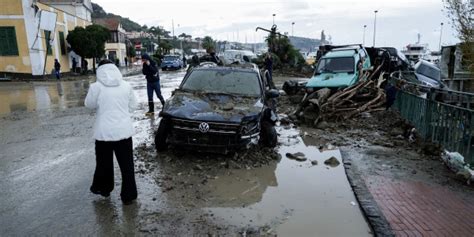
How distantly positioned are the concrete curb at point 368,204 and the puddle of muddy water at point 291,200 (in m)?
0.08

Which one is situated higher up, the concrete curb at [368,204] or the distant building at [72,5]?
the distant building at [72,5]

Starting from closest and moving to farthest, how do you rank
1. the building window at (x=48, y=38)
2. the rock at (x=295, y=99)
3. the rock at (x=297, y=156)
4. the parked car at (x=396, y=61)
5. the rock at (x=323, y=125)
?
the rock at (x=297, y=156), the rock at (x=323, y=125), the rock at (x=295, y=99), the parked car at (x=396, y=61), the building window at (x=48, y=38)

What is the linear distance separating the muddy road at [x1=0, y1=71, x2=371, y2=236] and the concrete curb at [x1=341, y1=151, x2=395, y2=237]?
95mm

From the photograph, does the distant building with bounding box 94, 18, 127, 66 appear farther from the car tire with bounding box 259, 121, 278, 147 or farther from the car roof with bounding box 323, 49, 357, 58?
the car tire with bounding box 259, 121, 278, 147

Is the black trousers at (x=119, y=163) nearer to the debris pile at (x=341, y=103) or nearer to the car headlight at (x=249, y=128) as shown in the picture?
the car headlight at (x=249, y=128)

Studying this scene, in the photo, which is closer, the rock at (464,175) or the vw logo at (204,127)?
the rock at (464,175)

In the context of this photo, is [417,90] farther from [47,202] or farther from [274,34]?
[274,34]

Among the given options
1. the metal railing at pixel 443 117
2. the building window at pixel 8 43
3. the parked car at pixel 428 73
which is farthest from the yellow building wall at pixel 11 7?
the metal railing at pixel 443 117

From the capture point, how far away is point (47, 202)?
4.80 meters

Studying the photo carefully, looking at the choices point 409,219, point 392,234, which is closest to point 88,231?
point 392,234

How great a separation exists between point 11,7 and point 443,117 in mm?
29302

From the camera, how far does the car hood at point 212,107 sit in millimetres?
6113

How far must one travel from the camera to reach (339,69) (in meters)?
13.4

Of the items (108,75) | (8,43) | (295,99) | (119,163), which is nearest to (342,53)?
(295,99)
